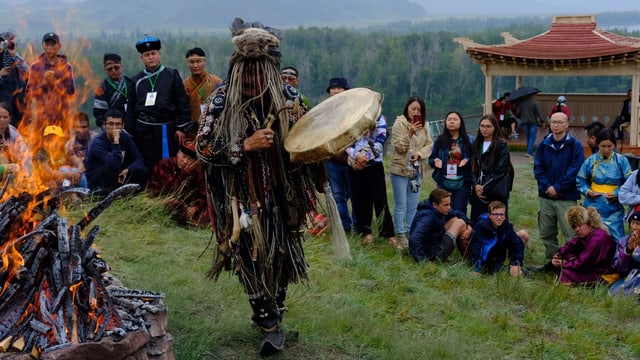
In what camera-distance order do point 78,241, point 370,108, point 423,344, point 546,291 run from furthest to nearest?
point 546,291, point 423,344, point 370,108, point 78,241

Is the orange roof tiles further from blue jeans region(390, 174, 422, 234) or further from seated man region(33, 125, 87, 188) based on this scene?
seated man region(33, 125, 87, 188)

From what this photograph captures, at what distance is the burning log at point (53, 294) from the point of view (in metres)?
3.48

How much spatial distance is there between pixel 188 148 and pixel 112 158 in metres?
0.82

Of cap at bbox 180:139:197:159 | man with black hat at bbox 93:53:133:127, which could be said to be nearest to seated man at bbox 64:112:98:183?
man with black hat at bbox 93:53:133:127

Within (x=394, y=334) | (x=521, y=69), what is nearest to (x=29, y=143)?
(x=394, y=334)

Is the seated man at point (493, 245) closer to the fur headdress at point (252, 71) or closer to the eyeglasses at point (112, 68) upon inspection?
the fur headdress at point (252, 71)

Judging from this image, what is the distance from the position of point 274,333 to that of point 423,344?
1086mm

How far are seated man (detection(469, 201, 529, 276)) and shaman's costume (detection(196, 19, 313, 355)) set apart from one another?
347 centimetres

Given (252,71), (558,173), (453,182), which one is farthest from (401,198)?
(252,71)

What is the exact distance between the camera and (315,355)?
4.71 meters

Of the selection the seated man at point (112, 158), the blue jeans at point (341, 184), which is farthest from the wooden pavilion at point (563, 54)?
the seated man at point (112, 158)

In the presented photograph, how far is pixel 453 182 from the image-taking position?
27.2 ft

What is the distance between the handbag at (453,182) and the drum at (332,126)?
388 cm

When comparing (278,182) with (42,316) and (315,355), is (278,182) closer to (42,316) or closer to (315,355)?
(315,355)
